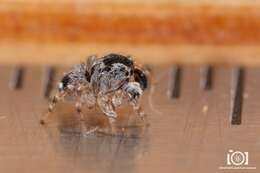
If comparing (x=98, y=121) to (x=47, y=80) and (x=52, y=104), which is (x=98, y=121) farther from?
(x=47, y=80)

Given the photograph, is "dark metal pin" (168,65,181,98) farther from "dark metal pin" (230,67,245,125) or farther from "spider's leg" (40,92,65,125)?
"spider's leg" (40,92,65,125)

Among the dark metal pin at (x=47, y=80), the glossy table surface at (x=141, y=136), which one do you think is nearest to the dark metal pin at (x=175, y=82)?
the glossy table surface at (x=141, y=136)

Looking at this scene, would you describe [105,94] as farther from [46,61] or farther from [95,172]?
[46,61]

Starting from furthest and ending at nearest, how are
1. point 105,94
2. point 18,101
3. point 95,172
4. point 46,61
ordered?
point 46,61, point 18,101, point 105,94, point 95,172

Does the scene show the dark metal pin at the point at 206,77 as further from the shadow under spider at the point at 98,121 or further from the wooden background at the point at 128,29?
the shadow under spider at the point at 98,121

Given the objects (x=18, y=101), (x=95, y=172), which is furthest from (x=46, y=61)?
(x=95, y=172)

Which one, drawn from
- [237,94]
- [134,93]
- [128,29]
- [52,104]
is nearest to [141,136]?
[134,93]

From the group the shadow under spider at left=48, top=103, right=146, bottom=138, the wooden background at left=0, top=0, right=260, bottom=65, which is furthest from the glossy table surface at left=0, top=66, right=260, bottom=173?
the wooden background at left=0, top=0, right=260, bottom=65
